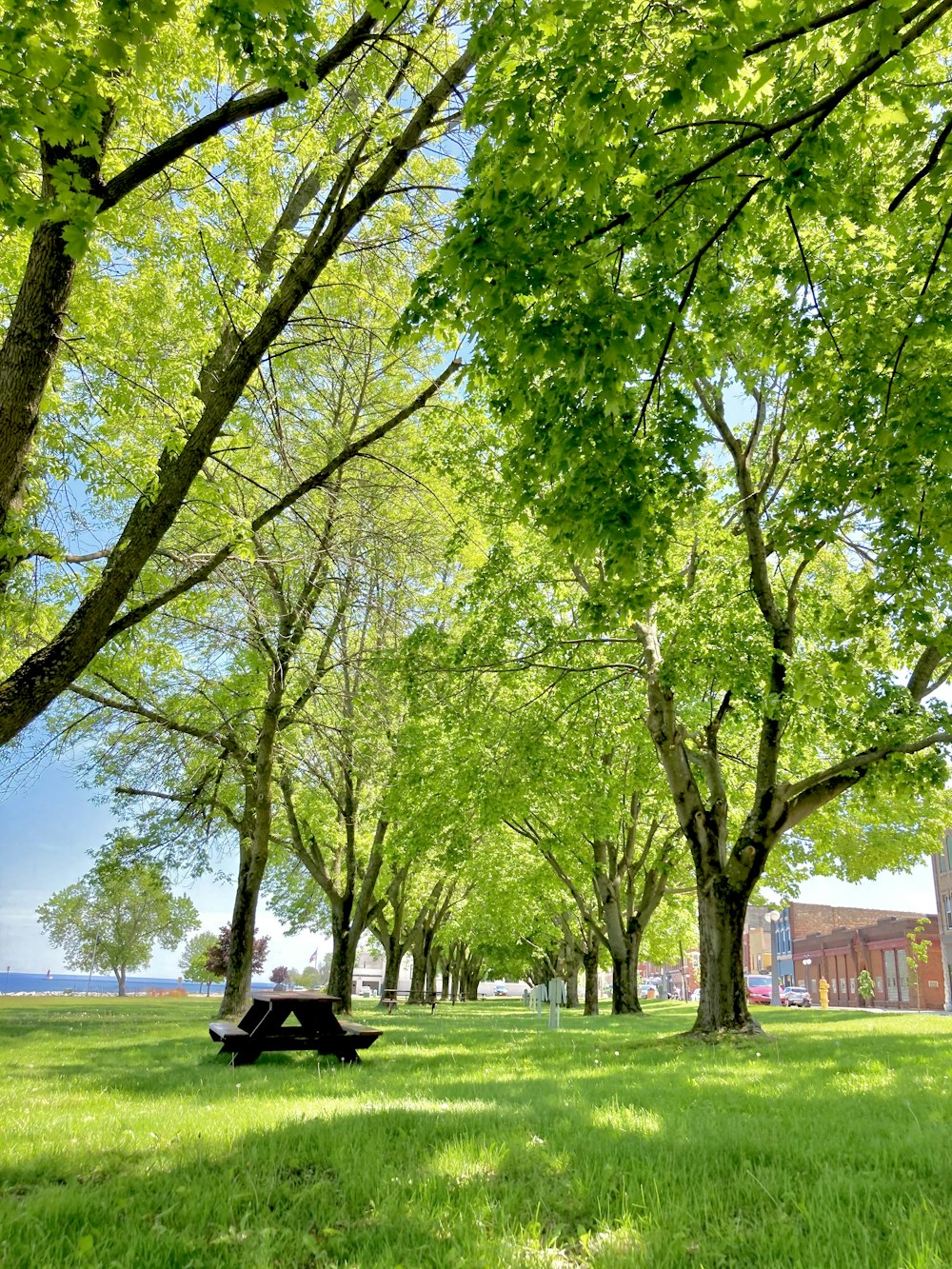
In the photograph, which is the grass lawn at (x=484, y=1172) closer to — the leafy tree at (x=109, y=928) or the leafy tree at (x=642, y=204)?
the leafy tree at (x=642, y=204)

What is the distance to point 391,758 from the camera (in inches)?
649

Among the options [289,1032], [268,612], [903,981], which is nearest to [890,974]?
[903,981]

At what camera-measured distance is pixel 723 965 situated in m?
12.2

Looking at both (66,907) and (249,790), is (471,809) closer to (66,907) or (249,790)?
(249,790)

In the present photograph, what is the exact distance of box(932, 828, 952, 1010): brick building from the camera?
48875 mm

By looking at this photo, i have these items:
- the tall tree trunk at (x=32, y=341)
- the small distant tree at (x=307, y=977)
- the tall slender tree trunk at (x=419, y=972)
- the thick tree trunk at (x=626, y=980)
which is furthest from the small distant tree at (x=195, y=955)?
the tall tree trunk at (x=32, y=341)

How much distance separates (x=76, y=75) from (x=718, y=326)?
18.7 ft

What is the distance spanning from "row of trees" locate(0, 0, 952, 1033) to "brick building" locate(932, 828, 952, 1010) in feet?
126

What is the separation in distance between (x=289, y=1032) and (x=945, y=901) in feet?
172

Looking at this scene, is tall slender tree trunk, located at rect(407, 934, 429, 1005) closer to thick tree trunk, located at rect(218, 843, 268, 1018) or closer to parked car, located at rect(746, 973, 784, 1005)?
parked car, located at rect(746, 973, 784, 1005)

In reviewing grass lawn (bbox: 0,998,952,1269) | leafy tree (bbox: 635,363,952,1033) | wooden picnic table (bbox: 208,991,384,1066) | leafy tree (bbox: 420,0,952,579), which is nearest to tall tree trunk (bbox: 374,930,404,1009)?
leafy tree (bbox: 635,363,952,1033)

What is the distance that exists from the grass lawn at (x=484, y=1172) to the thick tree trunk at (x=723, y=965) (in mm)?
4127

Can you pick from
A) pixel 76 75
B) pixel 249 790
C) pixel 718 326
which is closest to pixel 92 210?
pixel 76 75

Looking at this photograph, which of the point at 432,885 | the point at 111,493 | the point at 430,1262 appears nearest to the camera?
the point at 430,1262
